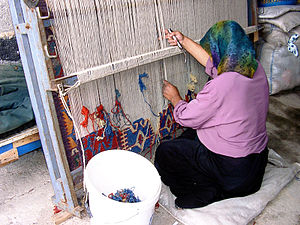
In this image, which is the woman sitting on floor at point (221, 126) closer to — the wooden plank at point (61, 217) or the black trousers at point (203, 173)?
the black trousers at point (203, 173)

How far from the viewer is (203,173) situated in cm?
217

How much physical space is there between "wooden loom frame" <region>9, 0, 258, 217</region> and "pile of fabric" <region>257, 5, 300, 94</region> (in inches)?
94.0

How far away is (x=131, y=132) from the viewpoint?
7.09 ft

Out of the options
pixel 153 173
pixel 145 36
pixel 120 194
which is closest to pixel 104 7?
pixel 145 36

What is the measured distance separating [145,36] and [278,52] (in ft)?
8.61

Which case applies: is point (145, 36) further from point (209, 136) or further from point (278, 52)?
point (278, 52)

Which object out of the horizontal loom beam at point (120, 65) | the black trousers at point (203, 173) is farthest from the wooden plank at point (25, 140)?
the black trousers at point (203, 173)

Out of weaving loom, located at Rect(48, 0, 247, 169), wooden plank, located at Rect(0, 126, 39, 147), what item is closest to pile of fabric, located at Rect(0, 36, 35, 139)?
wooden plank, located at Rect(0, 126, 39, 147)

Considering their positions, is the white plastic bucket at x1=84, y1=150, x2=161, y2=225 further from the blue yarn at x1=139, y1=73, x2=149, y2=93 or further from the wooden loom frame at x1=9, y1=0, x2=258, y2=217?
the blue yarn at x1=139, y1=73, x2=149, y2=93

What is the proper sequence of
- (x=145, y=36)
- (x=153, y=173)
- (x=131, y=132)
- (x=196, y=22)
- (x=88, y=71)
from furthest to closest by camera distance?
1. (x=196, y=22)
2. (x=131, y=132)
3. (x=145, y=36)
4. (x=153, y=173)
5. (x=88, y=71)

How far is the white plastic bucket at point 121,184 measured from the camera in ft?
4.95

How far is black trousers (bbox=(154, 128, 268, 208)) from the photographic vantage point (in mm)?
2037

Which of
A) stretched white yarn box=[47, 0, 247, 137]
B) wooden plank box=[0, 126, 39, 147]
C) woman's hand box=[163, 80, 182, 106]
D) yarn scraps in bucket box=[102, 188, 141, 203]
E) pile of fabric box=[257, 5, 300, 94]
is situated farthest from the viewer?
pile of fabric box=[257, 5, 300, 94]

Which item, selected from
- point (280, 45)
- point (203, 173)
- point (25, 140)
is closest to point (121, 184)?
point (203, 173)
